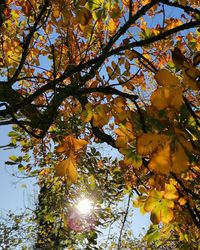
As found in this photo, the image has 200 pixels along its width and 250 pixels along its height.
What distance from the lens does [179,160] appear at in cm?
86

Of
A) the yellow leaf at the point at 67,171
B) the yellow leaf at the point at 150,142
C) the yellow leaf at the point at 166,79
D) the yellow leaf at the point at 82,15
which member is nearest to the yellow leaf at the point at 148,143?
the yellow leaf at the point at 150,142

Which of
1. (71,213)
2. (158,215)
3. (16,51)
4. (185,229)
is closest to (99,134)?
(185,229)

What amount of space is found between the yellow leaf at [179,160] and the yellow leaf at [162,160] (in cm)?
2

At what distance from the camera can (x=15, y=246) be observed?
18906 mm

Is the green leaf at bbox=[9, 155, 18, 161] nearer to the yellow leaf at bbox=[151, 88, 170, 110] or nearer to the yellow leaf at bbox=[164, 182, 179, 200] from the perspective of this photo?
the yellow leaf at bbox=[164, 182, 179, 200]

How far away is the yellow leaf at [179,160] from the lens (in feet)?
2.80

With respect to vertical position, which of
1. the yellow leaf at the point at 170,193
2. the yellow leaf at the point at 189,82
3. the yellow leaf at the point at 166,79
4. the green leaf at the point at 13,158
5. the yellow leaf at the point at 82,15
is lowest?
the yellow leaf at the point at 170,193

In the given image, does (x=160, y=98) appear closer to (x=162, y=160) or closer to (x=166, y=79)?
(x=166, y=79)

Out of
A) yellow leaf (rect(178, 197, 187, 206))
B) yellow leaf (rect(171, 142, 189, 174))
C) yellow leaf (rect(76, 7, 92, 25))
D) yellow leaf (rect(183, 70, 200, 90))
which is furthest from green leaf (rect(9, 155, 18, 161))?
yellow leaf (rect(171, 142, 189, 174))

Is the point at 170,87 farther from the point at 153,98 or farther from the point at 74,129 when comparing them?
the point at 74,129

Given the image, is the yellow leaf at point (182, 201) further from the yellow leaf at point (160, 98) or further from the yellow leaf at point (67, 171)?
the yellow leaf at point (160, 98)

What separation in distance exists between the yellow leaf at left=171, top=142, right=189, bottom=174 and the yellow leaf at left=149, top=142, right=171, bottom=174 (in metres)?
0.02

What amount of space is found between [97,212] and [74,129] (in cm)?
161

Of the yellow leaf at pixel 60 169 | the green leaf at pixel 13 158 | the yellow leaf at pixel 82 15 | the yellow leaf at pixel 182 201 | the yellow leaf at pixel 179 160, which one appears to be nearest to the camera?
the yellow leaf at pixel 179 160
